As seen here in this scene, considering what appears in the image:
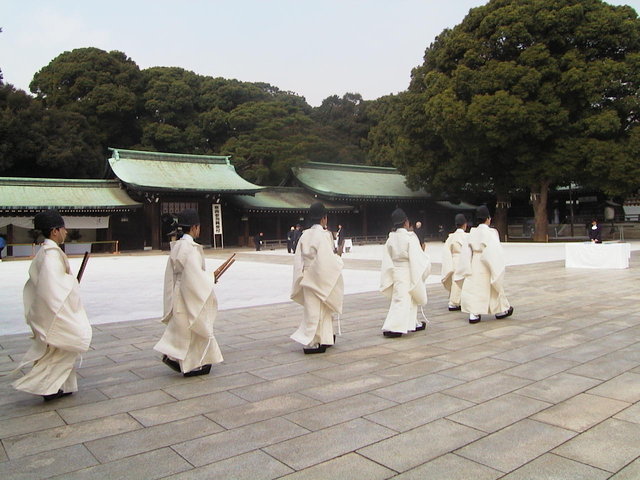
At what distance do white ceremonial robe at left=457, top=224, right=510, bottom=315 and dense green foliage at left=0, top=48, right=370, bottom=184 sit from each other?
92.3ft

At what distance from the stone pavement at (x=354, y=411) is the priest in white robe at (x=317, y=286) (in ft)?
0.72

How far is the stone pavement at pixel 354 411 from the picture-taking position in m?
2.76

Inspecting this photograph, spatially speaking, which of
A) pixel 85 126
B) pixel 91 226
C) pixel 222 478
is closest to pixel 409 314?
pixel 222 478

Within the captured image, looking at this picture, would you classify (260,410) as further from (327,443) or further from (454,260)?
(454,260)

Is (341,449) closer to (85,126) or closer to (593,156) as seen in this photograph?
(593,156)

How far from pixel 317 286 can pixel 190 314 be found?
4.51 ft

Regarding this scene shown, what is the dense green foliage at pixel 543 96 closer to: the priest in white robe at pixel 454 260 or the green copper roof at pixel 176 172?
the green copper roof at pixel 176 172

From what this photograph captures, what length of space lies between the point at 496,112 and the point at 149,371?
2412 cm

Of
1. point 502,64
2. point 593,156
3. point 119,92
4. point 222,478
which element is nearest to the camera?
point 222,478

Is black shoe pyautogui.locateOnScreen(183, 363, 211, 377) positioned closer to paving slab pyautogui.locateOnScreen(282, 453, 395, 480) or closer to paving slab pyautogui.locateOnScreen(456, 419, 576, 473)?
paving slab pyautogui.locateOnScreen(282, 453, 395, 480)

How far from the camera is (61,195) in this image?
25656 millimetres

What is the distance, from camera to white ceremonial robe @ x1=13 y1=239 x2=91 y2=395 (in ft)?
12.5

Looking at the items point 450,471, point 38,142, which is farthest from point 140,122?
point 450,471

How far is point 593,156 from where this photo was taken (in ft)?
80.1
